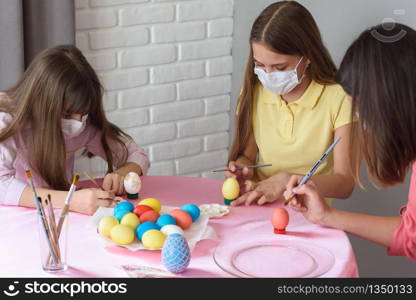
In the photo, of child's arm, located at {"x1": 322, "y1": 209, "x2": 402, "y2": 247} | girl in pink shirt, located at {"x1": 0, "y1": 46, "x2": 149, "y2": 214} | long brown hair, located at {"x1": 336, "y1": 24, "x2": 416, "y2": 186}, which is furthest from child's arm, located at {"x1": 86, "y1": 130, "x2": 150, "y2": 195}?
long brown hair, located at {"x1": 336, "y1": 24, "x2": 416, "y2": 186}

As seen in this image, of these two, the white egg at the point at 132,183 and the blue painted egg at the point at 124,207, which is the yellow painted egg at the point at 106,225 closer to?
the blue painted egg at the point at 124,207

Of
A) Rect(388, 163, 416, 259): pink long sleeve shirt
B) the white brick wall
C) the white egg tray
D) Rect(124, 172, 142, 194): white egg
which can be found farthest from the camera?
the white brick wall

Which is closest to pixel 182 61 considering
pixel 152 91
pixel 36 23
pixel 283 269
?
pixel 152 91

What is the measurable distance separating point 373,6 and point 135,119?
109cm

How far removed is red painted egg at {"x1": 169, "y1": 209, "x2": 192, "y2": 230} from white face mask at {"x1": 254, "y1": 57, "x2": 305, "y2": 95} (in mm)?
601

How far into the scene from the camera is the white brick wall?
269 centimetres

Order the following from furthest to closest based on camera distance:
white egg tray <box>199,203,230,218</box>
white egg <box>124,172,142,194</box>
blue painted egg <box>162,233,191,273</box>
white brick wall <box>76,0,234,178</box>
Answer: white brick wall <box>76,0,234,178</box> → white egg <box>124,172,142,194</box> → white egg tray <box>199,203,230,218</box> → blue painted egg <box>162,233,191,273</box>

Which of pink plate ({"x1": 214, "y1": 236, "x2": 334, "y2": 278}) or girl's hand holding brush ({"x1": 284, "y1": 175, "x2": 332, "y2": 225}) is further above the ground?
girl's hand holding brush ({"x1": 284, "y1": 175, "x2": 332, "y2": 225})

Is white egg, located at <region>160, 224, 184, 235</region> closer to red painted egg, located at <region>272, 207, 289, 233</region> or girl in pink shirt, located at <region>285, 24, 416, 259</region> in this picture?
red painted egg, located at <region>272, 207, 289, 233</region>

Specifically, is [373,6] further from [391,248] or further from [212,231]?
[212,231]

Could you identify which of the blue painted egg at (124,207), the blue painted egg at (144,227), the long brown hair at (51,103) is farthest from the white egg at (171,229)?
the long brown hair at (51,103)

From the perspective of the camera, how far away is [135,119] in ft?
9.33

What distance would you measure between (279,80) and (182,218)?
631mm

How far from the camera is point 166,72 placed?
9.44 feet
